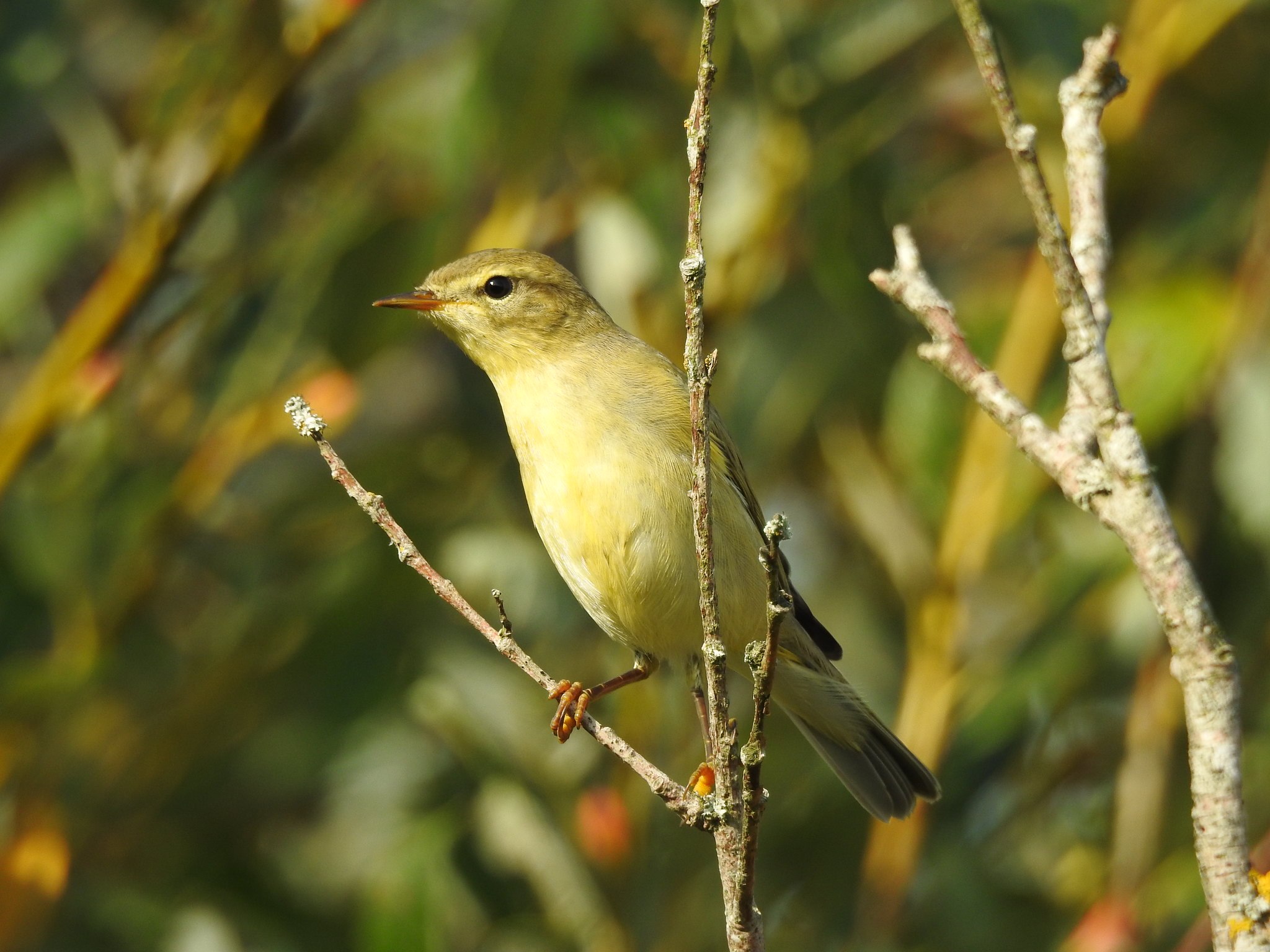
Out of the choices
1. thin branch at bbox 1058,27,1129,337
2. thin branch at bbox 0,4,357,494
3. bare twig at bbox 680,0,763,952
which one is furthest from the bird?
thin branch at bbox 1058,27,1129,337

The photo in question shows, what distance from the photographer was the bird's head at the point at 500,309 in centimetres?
389

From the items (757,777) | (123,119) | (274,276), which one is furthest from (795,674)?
(123,119)

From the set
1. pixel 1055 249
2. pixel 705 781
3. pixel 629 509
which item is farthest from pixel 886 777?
pixel 1055 249

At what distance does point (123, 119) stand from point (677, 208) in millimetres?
2364

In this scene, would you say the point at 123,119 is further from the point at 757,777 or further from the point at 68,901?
the point at 757,777

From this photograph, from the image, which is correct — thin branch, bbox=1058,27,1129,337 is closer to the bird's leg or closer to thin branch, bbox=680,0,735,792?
thin branch, bbox=680,0,735,792

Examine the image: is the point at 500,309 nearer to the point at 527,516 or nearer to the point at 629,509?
the point at 629,509

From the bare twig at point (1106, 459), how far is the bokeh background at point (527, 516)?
1886 mm

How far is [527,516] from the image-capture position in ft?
15.6

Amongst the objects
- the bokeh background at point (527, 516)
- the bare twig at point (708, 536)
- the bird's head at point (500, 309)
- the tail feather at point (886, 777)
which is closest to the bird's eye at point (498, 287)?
the bird's head at point (500, 309)

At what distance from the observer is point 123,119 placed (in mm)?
5664

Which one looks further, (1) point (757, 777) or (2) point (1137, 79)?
(2) point (1137, 79)

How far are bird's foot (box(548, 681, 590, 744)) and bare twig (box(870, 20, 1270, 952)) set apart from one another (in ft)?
4.72

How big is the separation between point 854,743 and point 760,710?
1.76 metres
